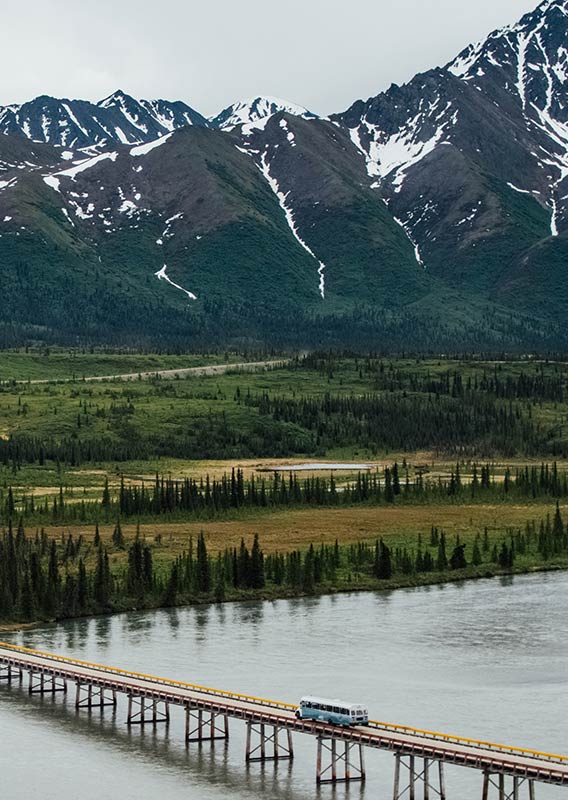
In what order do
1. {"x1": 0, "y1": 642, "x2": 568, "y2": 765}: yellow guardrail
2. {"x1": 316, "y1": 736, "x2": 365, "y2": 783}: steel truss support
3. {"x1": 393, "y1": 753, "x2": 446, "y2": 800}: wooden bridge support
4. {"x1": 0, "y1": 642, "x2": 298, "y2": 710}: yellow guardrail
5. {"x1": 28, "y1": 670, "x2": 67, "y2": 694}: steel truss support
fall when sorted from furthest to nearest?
{"x1": 28, "y1": 670, "x2": 67, "y2": 694}: steel truss support
{"x1": 0, "y1": 642, "x2": 298, "y2": 710}: yellow guardrail
{"x1": 316, "y1": 736, "x2": 365, "y2": 783}: steel truss support
{"x1": 393, "y1": 753, "x2": 446, "y2": 800}: wooden bridge support
{"x1": 0, "y1": 642, "x2": 568, "y2": 765}: yellow guardrail

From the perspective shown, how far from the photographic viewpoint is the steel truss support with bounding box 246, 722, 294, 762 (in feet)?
315

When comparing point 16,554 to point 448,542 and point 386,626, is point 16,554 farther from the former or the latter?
point 448,542

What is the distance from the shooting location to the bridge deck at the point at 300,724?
82.4 m

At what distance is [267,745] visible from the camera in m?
98.4

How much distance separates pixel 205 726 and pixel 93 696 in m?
13.4

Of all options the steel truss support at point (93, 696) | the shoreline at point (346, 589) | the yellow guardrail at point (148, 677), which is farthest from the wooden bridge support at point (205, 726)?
the shoreline at point (346, 589)

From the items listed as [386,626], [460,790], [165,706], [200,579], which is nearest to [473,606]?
[386,626]

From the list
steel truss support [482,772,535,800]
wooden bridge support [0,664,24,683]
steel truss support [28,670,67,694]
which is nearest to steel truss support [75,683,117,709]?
steel truss support [28,670,67,694]

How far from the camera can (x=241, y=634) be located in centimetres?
13262

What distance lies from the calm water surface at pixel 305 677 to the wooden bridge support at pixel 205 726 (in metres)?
0.81

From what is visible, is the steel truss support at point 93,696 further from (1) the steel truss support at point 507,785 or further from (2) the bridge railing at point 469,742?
(1) the steel truss support at point 507,785

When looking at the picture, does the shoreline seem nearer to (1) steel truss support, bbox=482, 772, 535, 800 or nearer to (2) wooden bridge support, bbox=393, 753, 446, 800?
(2) wooden bridge support, bbox=393, 753, 446, 800

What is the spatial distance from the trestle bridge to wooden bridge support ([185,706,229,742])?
2.4 inches

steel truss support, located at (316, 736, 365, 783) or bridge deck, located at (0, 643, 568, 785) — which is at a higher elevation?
bridge deck, located at (0, 643, 568, 785)
